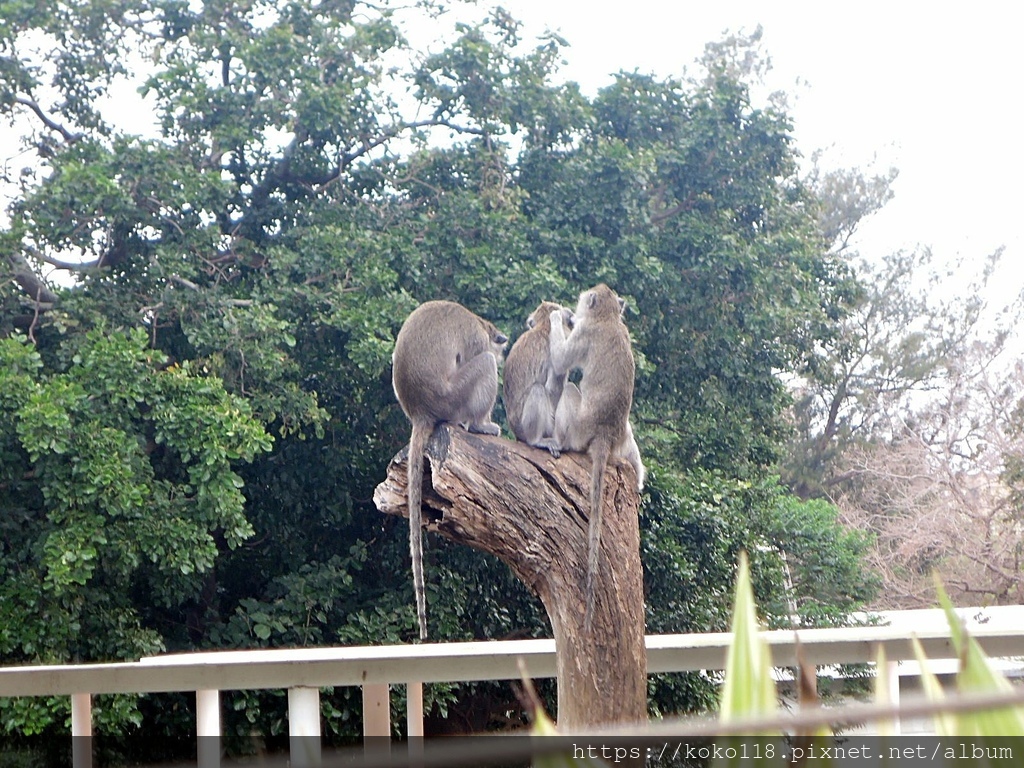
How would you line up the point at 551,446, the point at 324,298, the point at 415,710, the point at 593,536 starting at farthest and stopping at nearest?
the point at 324,298
the point at 551,446
the point at 593,536
the point at 415,710

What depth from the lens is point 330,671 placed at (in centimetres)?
270

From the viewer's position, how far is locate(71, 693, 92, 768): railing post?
265 centimetres

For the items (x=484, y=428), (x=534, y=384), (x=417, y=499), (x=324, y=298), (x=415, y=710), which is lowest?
(x=415, y=710)

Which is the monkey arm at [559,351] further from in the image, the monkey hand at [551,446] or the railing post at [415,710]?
the railing post at [415,710]

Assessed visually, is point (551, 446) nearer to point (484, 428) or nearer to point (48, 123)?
point (484, 428)

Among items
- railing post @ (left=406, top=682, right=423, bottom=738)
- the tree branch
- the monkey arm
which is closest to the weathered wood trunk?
railing post @ (left=406, top=682, right=423, bottom=738)

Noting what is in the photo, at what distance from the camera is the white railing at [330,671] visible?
2670mm

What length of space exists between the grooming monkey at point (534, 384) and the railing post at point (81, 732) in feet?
5.64

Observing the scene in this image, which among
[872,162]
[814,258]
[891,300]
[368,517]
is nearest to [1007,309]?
[891,300]

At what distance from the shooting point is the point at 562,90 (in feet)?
29.6

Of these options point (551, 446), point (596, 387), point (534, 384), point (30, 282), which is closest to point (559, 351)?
point (534, 384)

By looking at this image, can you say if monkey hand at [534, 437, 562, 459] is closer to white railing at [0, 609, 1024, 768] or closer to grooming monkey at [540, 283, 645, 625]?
grooming monkey at [540, 283, 645, 625]

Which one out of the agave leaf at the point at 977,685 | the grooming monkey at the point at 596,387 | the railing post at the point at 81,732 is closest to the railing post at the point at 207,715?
the railing post at the point at 81,732

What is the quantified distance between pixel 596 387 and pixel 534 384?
0.32 metres
